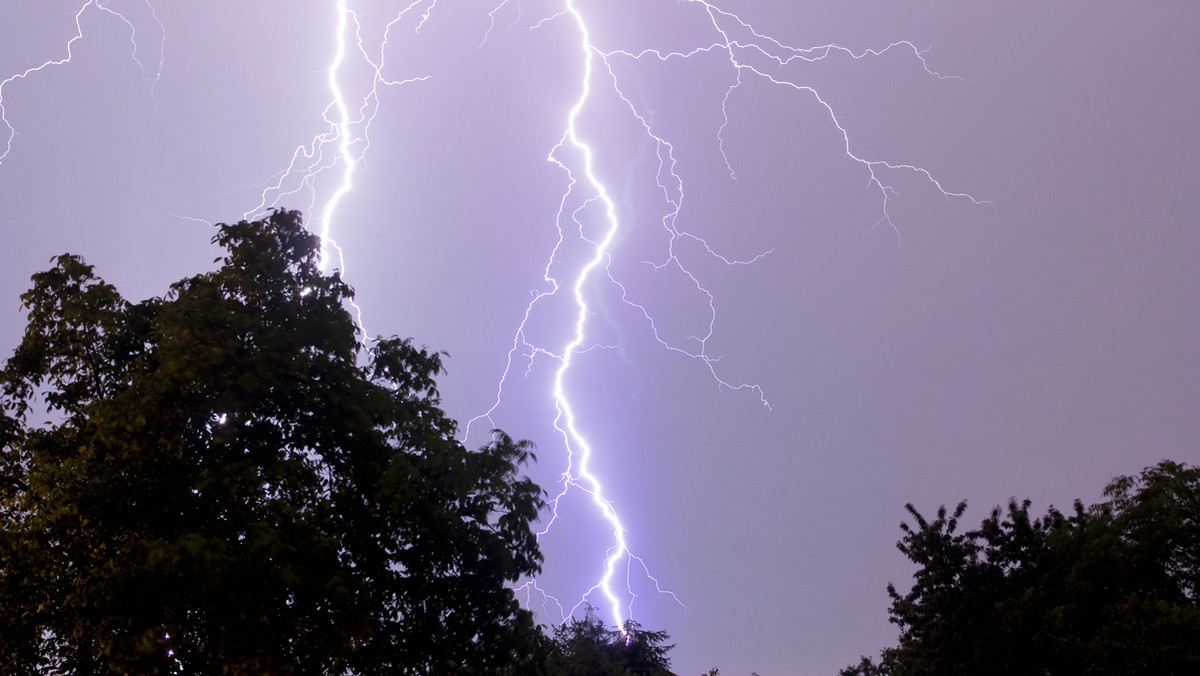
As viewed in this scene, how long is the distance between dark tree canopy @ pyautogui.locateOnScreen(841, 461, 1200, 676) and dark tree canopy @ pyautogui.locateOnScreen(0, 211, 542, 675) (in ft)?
36.3

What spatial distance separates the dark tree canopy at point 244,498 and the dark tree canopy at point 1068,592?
11069 millimetres

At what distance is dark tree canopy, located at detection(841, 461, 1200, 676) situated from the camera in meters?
12.8

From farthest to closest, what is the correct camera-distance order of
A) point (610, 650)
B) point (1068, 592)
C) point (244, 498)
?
point (610, 650), point (1068, 592), point (244, 498)

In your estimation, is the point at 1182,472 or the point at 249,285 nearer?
the point at 249,285

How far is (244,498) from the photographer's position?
647 cm

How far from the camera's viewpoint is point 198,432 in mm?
6762

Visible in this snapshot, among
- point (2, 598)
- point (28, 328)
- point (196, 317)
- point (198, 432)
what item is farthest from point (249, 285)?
point (2, 598)

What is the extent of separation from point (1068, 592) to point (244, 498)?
1518 centimetres

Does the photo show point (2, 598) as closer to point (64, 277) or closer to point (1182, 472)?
point (64, 277)

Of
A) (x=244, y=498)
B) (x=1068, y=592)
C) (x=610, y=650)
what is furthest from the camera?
(x=610, y=650)

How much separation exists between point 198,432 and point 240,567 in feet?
5.15

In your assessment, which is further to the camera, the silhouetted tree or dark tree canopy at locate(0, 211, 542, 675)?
the silhouetted tree

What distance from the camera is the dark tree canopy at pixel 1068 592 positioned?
42.0 feet

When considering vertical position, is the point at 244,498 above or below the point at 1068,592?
below
